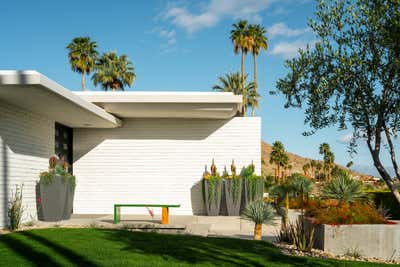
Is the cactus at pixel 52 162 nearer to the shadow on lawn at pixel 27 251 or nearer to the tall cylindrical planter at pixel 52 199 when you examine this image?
the tall cylindrical planter at pixel 52 199

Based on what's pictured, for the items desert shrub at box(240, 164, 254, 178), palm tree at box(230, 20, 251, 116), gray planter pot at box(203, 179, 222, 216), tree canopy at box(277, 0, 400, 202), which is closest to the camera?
tree canopy at box(277, 0, 400, 202)

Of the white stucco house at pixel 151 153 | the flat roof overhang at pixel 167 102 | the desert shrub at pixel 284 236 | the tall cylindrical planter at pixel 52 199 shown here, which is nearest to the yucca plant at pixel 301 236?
the desert shrub at pixel 284 236

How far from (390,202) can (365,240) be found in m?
7.77

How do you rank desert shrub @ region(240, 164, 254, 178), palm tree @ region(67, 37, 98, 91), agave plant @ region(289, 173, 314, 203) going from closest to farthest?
agave plant @ region(289, 173, 314, 203) < desert shrub @ region(240, 164, 254, 178) < palm tree @ region(67, 37, 98, 91)

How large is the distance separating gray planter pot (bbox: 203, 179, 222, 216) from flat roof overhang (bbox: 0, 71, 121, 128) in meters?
3.59

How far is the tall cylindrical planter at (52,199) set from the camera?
1377cm

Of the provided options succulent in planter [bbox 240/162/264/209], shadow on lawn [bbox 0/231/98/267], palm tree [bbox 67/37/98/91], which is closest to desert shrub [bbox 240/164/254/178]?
succulent in planter [bbox 240/162/264/209]

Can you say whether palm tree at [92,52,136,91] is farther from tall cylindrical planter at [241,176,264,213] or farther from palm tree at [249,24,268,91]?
tall cylindrical planter at [241,176,264,213]

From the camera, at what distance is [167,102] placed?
47.0 feet

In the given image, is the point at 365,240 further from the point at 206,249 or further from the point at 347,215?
the point at 206,249

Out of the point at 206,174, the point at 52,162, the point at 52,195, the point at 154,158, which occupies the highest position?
the point at 154,158

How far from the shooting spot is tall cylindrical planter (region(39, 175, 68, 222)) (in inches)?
542

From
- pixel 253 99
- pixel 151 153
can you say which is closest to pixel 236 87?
pixel 253 99

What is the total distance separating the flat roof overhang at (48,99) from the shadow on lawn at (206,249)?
315cm
